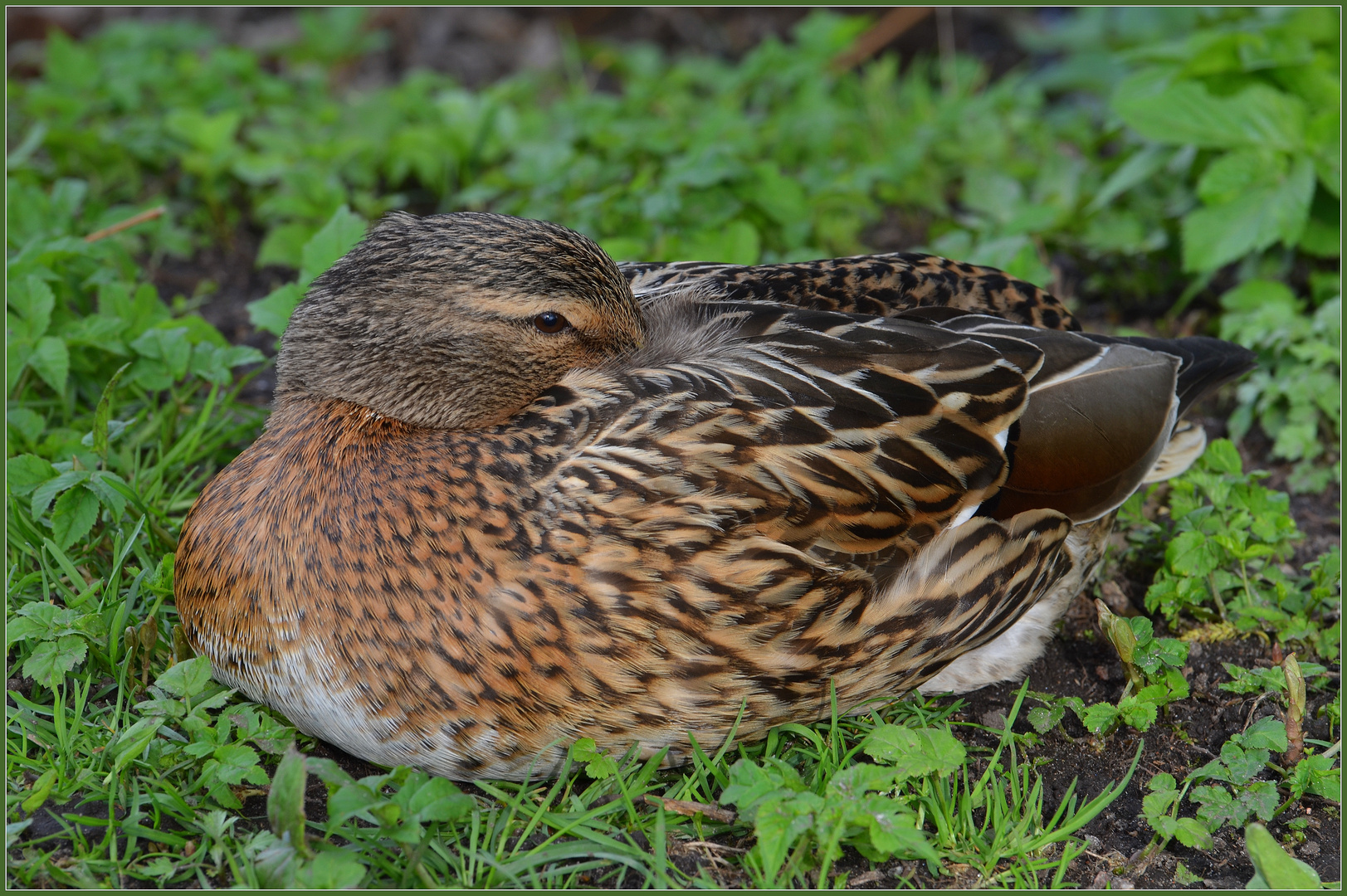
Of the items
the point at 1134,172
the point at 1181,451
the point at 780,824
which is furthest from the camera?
the point at 1134,172

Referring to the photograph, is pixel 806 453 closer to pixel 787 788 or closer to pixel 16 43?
pixel 787 788

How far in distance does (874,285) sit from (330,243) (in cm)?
194

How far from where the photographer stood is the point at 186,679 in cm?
312

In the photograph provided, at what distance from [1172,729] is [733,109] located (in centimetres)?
425

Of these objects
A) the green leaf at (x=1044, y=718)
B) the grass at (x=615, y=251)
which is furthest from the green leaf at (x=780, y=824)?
the green leaf at (x=1044, y=718)

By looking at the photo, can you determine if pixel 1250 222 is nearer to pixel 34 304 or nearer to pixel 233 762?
pixel 233 762

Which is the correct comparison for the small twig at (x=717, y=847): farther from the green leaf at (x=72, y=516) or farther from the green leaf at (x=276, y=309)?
the green leaf at (x=276, y=309)

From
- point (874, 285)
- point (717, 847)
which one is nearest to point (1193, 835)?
point (717, 847)

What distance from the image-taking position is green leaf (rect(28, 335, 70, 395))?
3973mm

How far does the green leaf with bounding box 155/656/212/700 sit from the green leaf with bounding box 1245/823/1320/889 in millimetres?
2621

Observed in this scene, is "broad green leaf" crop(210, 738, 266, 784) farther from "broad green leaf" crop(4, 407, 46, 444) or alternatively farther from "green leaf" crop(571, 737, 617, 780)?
"broad green leaf" crop(4, 407, 46, 444)

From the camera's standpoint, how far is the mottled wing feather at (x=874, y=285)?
3672 millimetres

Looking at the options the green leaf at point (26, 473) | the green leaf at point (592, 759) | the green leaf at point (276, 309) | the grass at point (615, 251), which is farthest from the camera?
the green leaf at point (276, 309)

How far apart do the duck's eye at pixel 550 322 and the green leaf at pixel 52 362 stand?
183 centimetres
